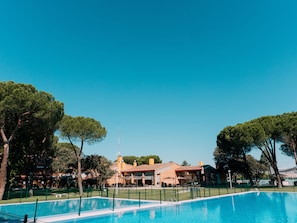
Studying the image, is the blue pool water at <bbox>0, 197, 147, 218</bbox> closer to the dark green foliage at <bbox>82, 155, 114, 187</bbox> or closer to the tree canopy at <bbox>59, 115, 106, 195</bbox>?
the tree canopy at <bbox>59, 115, 106, 195</bbox>

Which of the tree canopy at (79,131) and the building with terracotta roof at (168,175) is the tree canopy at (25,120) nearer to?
the tree canopy at (79,131)

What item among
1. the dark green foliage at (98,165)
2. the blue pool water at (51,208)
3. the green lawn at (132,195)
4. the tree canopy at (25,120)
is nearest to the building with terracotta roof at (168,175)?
the dark green foliage at (98,165)

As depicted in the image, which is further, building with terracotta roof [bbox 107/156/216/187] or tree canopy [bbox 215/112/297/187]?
building with terracotta roof [bbox 107/156/216/187]

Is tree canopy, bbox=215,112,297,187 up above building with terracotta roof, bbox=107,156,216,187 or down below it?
above

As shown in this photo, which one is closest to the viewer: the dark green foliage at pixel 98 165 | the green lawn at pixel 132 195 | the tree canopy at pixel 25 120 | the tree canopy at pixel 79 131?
the tree canopy at pixel 25 120

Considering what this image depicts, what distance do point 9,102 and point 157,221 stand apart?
16.2m

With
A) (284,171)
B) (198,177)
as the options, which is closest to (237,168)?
(198,177)

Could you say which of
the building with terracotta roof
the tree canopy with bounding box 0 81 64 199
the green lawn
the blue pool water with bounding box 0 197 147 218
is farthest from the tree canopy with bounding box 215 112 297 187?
the tree canopy with bounding box 0 81 64 199

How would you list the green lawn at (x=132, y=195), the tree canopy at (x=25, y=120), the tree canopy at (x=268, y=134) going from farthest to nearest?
1. the tree canopy at (x=268, y=134)
2. the green lawn at (x=132, y=195)
3. the tree canopy at (x=25, y=120)

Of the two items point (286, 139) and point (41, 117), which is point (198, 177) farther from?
point (41, 117)

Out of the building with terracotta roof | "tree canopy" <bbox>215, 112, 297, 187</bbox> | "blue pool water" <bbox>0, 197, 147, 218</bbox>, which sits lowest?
"blue pool water" <bbox>0, 197, 147, 218</bbox>

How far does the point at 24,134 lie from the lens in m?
25.7

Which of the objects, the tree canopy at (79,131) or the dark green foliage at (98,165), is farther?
the dark green foliage at (98,165)

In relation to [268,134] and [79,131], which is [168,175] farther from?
[79,131]
